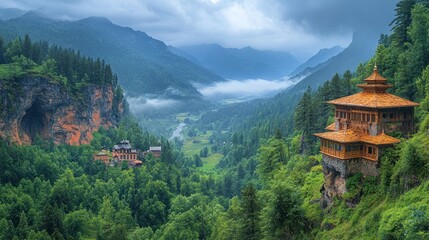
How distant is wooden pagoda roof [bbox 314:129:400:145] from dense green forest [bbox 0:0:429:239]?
4.07 ft

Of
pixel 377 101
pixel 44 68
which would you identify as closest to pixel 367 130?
pixel 377 101

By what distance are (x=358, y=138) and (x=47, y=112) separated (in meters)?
87.1

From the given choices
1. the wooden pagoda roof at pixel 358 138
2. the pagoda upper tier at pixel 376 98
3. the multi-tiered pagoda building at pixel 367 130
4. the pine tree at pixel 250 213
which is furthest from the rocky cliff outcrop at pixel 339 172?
the pine tree at pixel 250 213

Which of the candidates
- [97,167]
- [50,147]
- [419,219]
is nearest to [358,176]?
[419,219]

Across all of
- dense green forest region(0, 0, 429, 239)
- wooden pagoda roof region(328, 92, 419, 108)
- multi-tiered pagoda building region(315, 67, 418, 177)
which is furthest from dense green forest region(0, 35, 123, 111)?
wooden pagoda roof region(328, 92, 419, 108)

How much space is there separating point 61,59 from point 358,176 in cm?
9490

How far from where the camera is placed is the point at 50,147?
108375 millimetres

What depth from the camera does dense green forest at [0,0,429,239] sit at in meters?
42.2

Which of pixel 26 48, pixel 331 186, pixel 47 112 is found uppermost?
pixel 26 48

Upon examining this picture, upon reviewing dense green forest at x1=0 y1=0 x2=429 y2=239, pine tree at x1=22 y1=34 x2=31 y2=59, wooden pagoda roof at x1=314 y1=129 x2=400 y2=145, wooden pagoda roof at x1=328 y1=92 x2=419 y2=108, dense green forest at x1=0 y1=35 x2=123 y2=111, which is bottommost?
dense green forest at x1=0 y1=0 x2=429 y2=239

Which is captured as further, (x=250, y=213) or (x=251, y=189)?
(x=250, y=213)

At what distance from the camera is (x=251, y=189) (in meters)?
52.5

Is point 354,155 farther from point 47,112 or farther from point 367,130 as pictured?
point 47,112

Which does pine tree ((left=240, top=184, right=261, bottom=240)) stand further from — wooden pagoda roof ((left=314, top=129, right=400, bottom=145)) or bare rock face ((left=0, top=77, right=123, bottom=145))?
bare rock face ((left=0, top=77, right=123, bottom=145))
